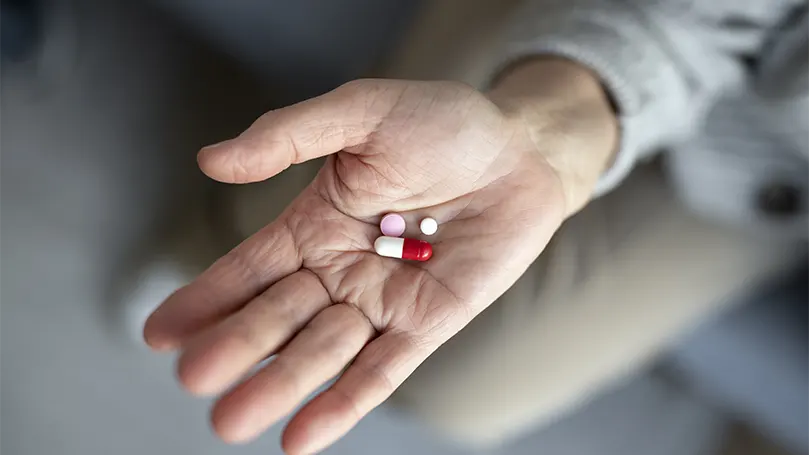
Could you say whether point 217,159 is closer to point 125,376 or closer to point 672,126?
point 672,126

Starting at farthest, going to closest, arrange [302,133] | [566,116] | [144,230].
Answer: [144,230], [566,116], [302,133]

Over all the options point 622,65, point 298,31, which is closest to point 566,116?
point 622,65

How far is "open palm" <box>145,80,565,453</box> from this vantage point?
476 millimetres

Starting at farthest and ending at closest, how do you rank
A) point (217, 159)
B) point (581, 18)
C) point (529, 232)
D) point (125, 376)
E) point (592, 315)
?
point (125, 376) → point (592, 315) → point (581, 18) → point (529, 232) → point (217, 159)

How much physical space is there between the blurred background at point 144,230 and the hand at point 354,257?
1.38 feet

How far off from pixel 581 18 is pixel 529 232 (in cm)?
24

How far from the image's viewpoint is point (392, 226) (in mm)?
542

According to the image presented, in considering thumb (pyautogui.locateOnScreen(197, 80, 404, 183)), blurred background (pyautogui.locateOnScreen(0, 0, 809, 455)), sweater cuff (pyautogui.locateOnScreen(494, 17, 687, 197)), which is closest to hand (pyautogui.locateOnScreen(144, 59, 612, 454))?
thumb (pyautogui.locateOnScreen(197, 80, 404, 183))

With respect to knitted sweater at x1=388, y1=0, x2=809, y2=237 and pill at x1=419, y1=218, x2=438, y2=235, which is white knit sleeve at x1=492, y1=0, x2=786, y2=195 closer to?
knitted sweater at x1=388, y1=0, x2=809, y2=237

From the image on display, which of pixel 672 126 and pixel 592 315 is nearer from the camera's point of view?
pixel 672 126

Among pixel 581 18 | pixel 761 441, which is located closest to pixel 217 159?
pixel 581 18

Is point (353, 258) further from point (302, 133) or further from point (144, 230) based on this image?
point (144, 230)

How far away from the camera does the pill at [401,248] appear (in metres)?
0.53

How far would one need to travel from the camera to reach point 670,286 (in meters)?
0.85
